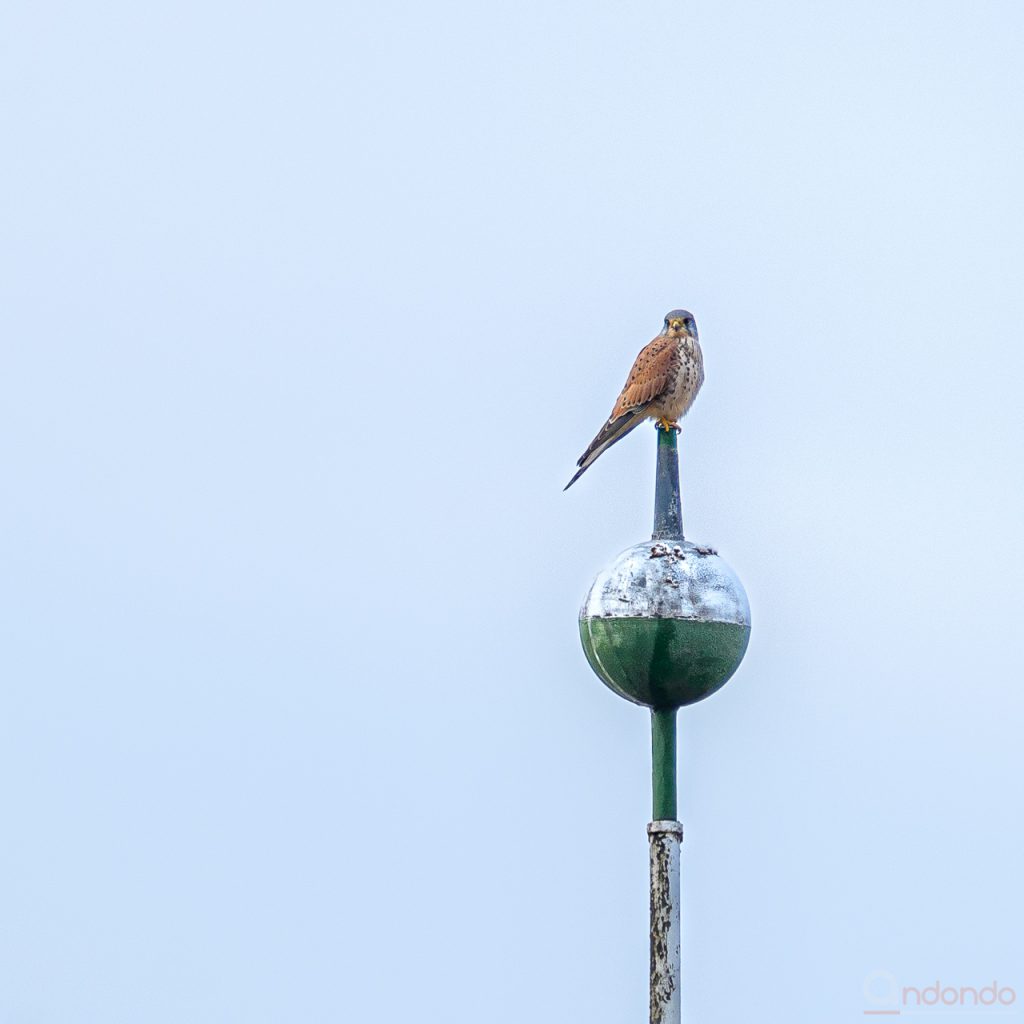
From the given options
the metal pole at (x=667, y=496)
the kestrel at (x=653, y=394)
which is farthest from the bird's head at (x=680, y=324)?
the metal pole at (x=667, y=496)

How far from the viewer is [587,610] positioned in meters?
8.76

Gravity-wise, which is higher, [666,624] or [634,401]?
[634,401]

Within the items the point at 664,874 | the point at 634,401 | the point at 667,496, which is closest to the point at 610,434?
the point at 634,401

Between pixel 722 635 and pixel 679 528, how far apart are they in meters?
0.71

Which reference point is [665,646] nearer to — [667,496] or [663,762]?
[663,762]

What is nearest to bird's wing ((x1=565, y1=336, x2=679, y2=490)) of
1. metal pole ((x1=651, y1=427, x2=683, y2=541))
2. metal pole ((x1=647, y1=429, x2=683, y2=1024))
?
metal pole ((x1=651, y1=427, x2=683, y2=541))

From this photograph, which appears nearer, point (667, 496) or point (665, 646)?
point (665, 646)

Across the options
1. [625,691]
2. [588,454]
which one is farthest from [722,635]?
[588,454]

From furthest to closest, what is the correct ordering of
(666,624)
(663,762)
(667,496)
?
(667,496), (663,762), (666,624)

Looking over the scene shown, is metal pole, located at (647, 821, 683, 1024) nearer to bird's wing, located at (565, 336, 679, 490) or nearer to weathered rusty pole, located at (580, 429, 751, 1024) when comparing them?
weathered rusty pole, located at (580, 429, 751, 1024)

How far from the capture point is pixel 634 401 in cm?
1232

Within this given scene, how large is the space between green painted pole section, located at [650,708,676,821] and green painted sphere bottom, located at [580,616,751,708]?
A: 0.30ft

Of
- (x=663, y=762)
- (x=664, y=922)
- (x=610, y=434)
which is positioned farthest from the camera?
(x=610, y=434)

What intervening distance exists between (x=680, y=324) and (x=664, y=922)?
5.66 meters
